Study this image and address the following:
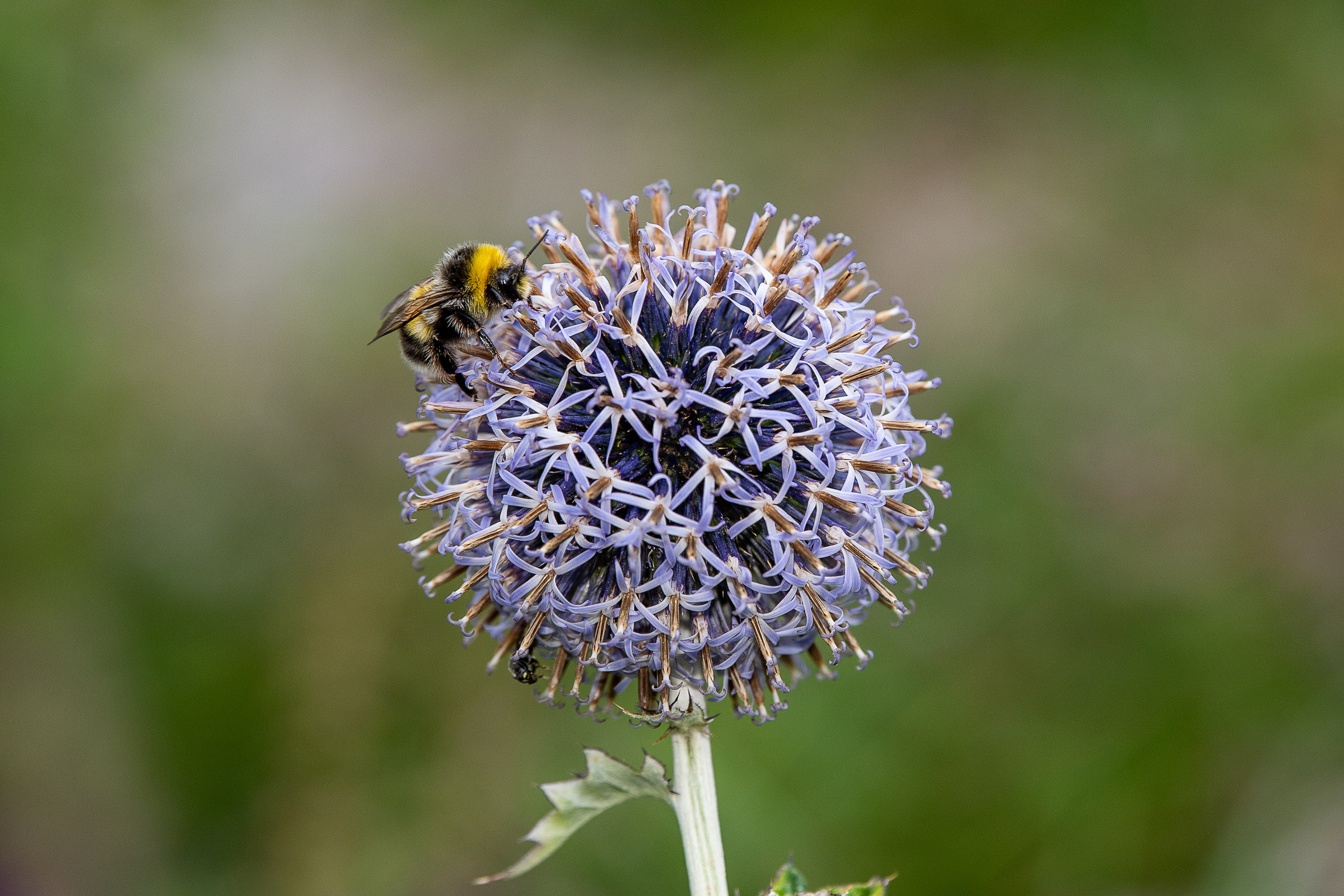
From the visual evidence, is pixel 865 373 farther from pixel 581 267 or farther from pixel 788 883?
pixel 788 883

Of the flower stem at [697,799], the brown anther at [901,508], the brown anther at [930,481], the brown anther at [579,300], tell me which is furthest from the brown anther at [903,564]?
the brown anther at [579,300]

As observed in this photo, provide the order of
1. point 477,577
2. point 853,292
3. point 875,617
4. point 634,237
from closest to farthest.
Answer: point 477,577 < point 634,237 < point 853,292 < point 875,617

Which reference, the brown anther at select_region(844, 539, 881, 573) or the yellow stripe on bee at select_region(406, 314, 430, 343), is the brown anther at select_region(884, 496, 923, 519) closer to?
the brown anther at select_region(844, 539, 881, 573)

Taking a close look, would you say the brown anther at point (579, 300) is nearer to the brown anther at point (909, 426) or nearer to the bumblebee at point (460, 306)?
the bumblebee at point (460, 306)

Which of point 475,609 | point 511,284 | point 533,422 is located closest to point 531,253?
point 511,284

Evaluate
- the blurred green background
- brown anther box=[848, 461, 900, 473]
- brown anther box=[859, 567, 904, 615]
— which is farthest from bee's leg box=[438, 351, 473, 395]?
the blurred green background

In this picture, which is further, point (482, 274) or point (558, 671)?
point (482, 274)

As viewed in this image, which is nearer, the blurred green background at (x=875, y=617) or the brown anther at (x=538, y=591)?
the brown anther at (x=538, y=591)

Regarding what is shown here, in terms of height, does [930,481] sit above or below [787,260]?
below

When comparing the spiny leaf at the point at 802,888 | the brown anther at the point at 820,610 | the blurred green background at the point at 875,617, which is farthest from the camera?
the blurred green background at the point at 875,617
